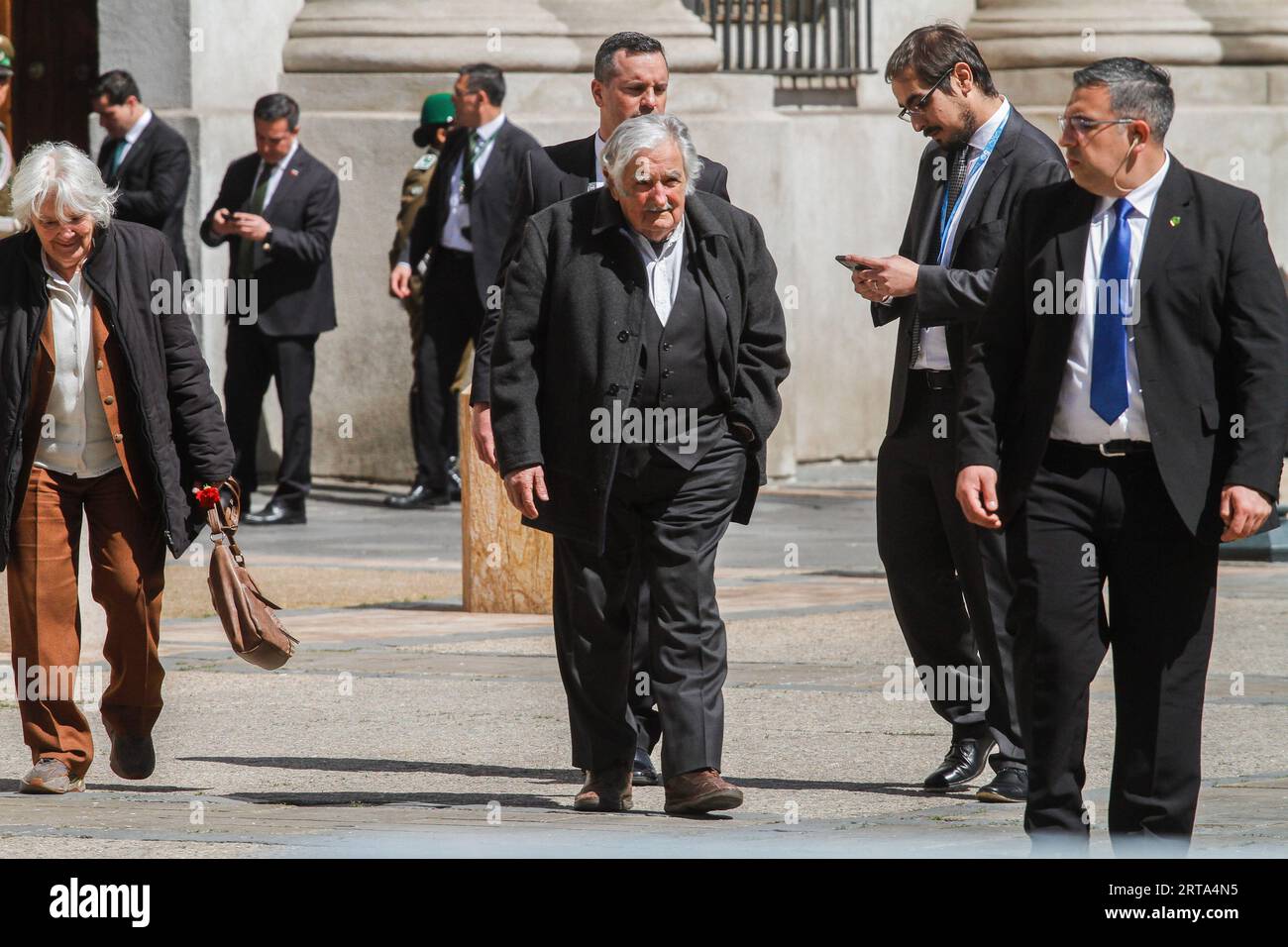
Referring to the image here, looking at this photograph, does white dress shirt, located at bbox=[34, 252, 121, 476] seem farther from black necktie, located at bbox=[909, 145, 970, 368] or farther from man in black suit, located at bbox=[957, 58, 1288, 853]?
man in black suit, located at bbox=[957, 58, 1288, 853]

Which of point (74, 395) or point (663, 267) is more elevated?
point (663, 267)

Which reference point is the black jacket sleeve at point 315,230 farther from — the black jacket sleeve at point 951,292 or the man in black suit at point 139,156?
the black jacket sleeve at point 951,292

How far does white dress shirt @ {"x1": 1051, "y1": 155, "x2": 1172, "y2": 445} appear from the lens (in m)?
5.69

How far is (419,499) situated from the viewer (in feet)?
48.0

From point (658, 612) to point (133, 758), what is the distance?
157 centimetres

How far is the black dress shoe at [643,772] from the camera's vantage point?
743 centimetres

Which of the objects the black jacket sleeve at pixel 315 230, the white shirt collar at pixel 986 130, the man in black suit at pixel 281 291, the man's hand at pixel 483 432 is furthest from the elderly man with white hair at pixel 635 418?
the man in black suit at pixel 281 291

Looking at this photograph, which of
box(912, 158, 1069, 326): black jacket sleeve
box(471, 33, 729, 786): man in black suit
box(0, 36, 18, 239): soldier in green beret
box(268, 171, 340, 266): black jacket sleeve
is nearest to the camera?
box(912, 158, 1069, 326): black jacket sleeve

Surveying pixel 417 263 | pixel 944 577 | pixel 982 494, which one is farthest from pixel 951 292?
pixel 417 263

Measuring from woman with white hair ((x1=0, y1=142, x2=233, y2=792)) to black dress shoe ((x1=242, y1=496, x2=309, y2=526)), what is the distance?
6.43 metres

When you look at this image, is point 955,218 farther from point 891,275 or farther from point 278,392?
point 278,392

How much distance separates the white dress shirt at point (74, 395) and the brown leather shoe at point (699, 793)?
178 cm

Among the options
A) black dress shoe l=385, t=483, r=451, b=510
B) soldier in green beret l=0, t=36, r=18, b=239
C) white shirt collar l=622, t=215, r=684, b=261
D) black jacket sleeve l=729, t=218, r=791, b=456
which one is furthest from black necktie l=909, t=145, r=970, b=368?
black dress shoe l=385, t=483, r=451, b=510

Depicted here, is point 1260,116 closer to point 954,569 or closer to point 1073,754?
point 954,569
